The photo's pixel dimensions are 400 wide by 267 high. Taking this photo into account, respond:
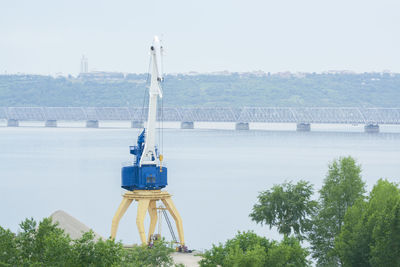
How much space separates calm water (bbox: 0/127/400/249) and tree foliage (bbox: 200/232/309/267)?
20.2 metres

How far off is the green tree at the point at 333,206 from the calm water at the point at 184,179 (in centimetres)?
1540

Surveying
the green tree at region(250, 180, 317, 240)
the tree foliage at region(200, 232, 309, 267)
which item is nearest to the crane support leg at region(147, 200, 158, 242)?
the green tree at region(250, 180, 317, 240)

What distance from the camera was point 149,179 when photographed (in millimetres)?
31750

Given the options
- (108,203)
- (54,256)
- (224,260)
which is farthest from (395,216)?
(108,203)

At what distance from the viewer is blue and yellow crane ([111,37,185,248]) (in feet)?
104

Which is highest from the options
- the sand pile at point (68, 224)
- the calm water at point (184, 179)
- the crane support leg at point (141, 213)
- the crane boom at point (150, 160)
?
the crane boom at point (150, 160)

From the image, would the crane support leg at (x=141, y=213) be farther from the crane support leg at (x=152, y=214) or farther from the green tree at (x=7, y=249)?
the green tree at (x=7, y=249)

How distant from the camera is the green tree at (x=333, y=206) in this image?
29.8 metres

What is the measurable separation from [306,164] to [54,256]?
88205mm

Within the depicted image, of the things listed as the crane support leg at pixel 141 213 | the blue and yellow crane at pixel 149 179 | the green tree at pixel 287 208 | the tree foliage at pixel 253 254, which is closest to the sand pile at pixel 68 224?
the blue and yellow crane at pixel 149 179

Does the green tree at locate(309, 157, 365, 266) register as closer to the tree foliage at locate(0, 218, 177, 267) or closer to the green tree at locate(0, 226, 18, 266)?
the tree foliage at locate(0, 218, 177, 267)

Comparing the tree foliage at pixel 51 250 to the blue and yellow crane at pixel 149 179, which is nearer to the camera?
the tree foliage at pixel 51 250

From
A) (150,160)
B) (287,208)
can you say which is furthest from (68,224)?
(287,208)

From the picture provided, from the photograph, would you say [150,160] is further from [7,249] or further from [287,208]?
[7,249]
